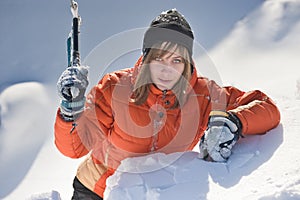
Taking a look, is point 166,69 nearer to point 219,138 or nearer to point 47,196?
point 219,138

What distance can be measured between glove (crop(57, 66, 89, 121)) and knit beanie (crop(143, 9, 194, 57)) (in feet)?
1.71

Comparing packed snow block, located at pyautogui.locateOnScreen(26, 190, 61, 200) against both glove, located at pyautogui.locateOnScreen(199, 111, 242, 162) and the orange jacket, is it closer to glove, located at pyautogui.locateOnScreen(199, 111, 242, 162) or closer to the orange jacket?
the orange jacket

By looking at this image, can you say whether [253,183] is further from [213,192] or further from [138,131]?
[138,131]

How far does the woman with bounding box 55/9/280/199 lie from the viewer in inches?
96.5

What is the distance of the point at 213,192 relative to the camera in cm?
189

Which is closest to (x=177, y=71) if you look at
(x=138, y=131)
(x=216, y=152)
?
(x=138, y=131)

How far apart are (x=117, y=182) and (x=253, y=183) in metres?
0.75

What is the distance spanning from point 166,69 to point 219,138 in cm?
60

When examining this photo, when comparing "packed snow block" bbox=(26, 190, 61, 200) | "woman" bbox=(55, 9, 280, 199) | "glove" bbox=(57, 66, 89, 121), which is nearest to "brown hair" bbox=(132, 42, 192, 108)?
"woman" bbox=(55, 9, 280, 199)

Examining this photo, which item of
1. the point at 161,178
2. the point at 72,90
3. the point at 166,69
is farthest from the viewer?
the point at 166,69

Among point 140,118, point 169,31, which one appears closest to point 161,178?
point 140,118

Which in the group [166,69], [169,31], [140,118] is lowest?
[140,118]

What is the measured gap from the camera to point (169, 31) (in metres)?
2.58

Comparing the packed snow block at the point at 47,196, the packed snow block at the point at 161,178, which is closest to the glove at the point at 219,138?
the packed snow block at the point at 161,178
